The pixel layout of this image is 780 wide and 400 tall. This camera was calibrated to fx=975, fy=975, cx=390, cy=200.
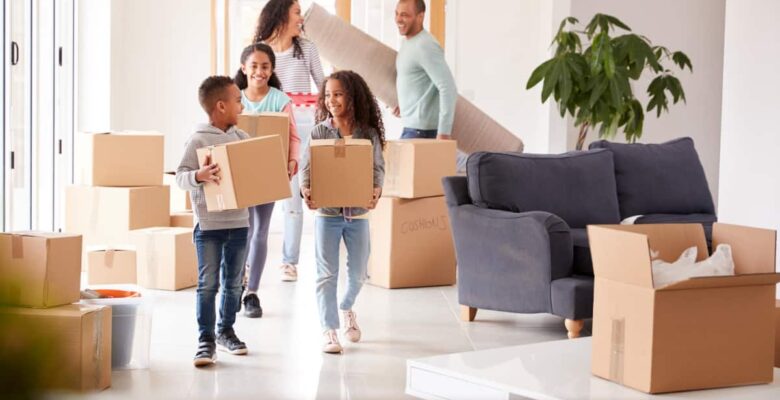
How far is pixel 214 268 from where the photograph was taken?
3482 mm

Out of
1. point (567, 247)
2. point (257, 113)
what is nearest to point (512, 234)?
point (567, 247)

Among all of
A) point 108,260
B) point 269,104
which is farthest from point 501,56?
point 108,260

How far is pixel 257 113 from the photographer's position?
4492 mm

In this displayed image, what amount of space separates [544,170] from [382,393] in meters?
1.70

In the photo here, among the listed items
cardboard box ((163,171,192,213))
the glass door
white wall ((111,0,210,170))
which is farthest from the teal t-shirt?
white wall ((111,0,210,170))

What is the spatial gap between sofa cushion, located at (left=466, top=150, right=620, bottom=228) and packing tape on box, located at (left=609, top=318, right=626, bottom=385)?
222 cm

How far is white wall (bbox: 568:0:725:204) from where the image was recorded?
25.8ft

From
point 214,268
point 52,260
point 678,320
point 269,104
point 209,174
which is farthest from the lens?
point 269,104

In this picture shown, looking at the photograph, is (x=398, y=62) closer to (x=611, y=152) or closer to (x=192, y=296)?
(x=611, y=152)

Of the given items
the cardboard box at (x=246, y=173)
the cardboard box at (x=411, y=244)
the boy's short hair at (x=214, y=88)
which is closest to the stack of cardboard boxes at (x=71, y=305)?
the cardboard box at (x=246, y=173)

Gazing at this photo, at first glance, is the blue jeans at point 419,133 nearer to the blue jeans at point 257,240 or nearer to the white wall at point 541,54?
the blue jeans at point 257,240

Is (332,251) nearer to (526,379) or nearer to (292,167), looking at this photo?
(292,167)

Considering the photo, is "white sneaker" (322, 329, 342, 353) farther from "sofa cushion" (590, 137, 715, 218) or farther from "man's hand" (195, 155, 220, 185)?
"sofa cushion" (590, 137, 715, 218)

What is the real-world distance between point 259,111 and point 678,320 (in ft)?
9.52
